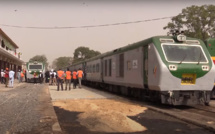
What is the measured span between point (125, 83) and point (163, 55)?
4.13 meters

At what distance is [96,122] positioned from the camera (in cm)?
708

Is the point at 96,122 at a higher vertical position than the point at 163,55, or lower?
lower

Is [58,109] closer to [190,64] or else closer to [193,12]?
[190,64]

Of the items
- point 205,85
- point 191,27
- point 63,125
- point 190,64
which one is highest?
point 191,27

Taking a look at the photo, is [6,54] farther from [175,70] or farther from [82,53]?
[82,53]

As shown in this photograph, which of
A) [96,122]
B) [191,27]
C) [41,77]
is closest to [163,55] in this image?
[96,122]

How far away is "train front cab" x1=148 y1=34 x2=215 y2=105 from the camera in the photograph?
9500 mm

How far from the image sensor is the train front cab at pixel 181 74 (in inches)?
374

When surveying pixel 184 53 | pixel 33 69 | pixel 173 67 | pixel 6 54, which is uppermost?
pixel 6 54

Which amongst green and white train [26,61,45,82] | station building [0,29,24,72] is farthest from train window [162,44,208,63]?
green and white train [26,61,45,82]

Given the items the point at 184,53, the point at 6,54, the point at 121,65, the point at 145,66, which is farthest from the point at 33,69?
the point at 184,53

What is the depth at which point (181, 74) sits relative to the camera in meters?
9.63

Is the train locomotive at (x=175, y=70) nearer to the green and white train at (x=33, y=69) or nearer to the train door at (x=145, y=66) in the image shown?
the train door at (x=145, y=66)

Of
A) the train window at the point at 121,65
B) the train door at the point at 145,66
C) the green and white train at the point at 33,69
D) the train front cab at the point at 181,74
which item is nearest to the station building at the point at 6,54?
the green and white train at the point at 33,69
